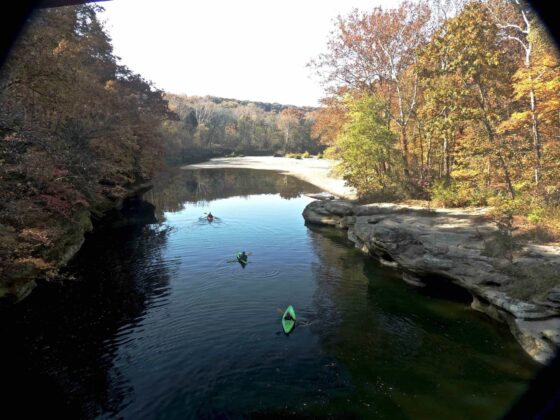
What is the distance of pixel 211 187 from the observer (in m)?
47.4

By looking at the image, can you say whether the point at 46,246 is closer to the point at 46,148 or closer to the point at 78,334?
the point at 78,334

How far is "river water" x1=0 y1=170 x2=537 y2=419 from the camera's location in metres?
8.58

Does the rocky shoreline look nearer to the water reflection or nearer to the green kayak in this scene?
the green kayak

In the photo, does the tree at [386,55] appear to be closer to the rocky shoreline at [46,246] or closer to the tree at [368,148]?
the tree at [368,148]

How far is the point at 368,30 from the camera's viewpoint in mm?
28469

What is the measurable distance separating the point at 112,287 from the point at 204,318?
18.6 feet

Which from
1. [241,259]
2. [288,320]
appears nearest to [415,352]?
[288,320]

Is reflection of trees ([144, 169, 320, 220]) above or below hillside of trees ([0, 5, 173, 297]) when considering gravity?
below

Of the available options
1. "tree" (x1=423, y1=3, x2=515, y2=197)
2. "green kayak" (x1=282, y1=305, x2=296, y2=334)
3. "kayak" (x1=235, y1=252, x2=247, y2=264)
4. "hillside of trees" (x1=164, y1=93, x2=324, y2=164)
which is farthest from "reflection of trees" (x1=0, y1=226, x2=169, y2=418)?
"hillside of trees" (x1=164, y1=93, x2=324, y2=164)

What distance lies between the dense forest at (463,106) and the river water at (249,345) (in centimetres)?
719

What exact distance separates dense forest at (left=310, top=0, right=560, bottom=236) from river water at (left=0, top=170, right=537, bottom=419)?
7194 millimetres

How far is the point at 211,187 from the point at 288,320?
37469 mm

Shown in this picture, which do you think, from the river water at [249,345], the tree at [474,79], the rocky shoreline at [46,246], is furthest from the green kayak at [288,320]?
the tree at [474,79]

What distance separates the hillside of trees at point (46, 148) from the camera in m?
11.5
